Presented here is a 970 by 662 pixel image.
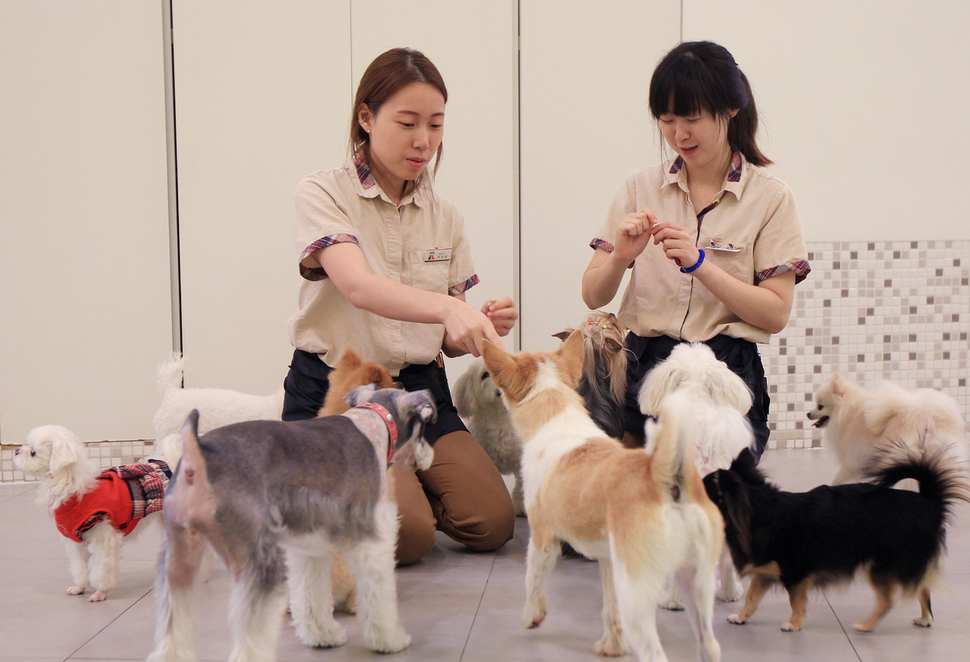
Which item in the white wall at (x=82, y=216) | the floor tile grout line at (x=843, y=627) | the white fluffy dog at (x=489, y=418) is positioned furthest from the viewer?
the white wall at (x=82, y=216)

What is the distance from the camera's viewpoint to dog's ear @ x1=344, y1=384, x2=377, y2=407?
1982mm

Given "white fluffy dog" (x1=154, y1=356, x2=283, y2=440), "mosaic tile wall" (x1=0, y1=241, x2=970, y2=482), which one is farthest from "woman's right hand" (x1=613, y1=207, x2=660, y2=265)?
"mosaic tile wall" (x1=0, y1=241, x2=970, y2=482)

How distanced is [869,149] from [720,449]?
2.80m

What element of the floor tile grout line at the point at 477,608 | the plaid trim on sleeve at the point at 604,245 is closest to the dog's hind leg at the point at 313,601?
the floor tile grout line at the point at 477,608

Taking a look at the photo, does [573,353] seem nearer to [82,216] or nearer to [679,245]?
[679,245]

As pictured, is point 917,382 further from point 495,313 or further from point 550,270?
point 495,313

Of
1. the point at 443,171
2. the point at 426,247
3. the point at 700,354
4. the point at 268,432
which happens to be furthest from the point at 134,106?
the point at 700,354

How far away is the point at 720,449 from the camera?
2109 millimetres

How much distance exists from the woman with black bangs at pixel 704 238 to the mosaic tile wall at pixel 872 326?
1.64 meters

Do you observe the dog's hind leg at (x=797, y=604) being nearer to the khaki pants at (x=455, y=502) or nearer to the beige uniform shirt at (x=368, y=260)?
the khaki pants at (x=455, y=502)

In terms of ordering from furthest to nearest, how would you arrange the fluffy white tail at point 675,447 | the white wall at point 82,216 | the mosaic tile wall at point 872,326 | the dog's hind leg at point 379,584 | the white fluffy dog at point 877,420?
the mosaic tile wall at point 872,326
the white wall at point 82,216
the white fluffy dog at point 877,420
the dog's hind leg at point 379,584
the fluffy white tail at point 675,447

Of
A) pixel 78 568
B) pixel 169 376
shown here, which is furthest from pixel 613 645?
pixel 169 376

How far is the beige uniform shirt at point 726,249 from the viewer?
2.63 m

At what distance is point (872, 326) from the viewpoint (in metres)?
4.23
